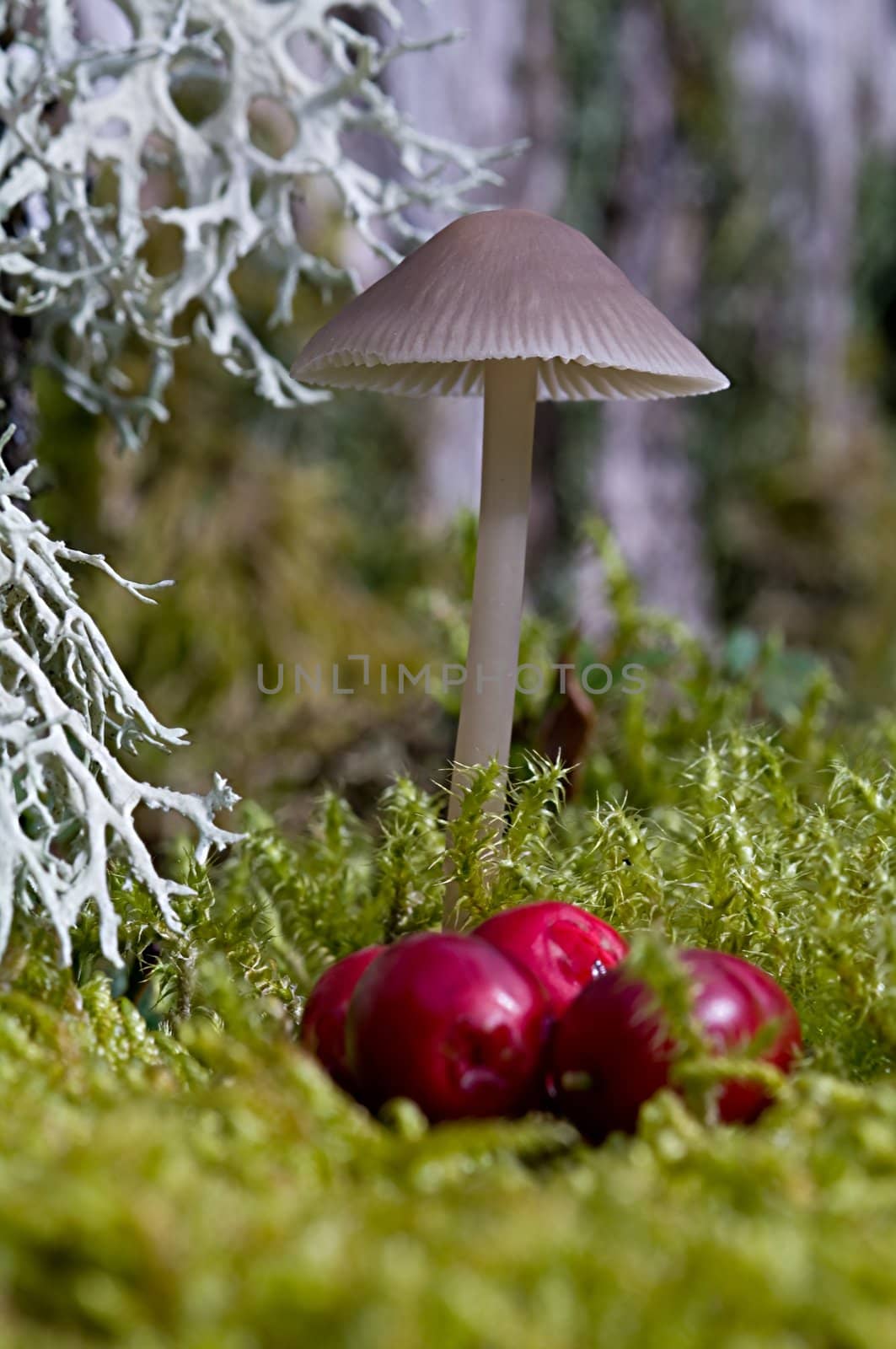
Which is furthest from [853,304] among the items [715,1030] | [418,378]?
[715,1030]

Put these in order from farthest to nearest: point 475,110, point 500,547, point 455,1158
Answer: point 475,110
point 500,547
point 455,1158

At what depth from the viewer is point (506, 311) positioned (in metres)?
0.67

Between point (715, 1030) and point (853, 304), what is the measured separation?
340cm

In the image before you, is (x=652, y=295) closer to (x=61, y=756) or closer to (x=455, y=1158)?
(x=61, y=756)

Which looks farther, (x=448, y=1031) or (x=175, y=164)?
(x=175, y=164)

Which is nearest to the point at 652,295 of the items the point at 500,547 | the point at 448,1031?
the point at 500,547

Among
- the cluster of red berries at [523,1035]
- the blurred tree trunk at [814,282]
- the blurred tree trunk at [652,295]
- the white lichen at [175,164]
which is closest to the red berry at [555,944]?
the cluster of red berries at [523,1035]

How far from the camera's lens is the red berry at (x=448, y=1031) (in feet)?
1.68

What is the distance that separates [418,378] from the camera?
94 centimetres

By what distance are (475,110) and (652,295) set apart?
2.26 ft

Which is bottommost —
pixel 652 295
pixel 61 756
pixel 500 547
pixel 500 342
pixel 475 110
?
pixel 61 756

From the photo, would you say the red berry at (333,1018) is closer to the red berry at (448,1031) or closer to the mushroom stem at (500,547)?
the red berry at (448,1031)

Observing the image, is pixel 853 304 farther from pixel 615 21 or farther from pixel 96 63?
pixel 96 63

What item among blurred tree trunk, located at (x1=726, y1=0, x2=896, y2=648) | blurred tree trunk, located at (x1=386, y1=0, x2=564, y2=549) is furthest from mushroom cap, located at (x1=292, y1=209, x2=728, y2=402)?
blurred tree trunk, located at (x1=726, y1=0, x2=896, y2=648)
